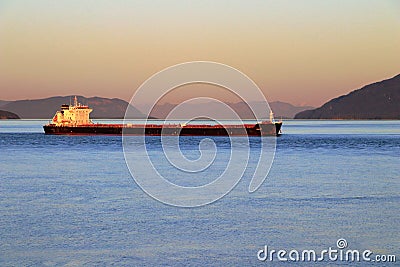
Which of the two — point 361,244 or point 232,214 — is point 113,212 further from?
point 361,244

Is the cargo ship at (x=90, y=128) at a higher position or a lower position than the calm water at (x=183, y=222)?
A: higher

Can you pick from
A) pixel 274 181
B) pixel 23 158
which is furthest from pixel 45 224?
pixel 23 158

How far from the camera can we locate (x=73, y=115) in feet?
315

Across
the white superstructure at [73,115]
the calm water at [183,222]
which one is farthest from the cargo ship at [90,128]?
the calm water at [183,222]

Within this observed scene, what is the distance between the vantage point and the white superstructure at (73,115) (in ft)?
313

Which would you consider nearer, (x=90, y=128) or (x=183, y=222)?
(x=183, y=222)

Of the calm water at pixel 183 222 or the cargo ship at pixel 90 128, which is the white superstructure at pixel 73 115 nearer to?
the cargo ship at pixel 90 128

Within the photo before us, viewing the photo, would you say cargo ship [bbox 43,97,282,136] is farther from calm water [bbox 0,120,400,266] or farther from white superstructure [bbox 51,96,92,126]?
calm water [bbox 0,120,400,266]

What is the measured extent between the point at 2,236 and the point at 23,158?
3301cm

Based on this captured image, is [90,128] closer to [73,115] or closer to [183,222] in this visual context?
[73,115]

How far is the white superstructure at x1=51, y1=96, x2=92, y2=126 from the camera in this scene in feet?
313

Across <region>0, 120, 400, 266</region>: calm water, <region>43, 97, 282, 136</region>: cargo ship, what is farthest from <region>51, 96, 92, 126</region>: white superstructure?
<region>0, 120, 400, 266</region>: calm water

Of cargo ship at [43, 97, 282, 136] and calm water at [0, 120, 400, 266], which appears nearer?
calm water at [0, 120, 400, 266]

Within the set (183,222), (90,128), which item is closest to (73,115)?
(90,128)
